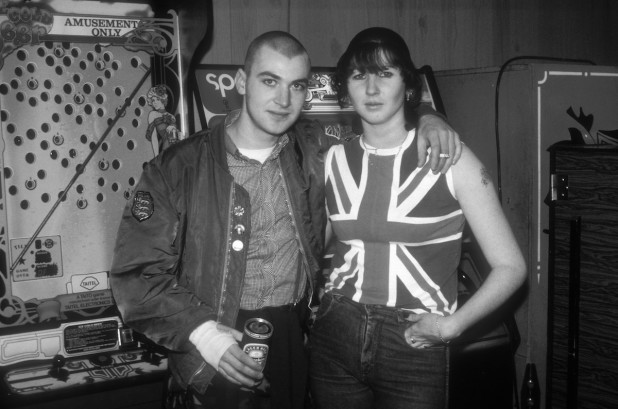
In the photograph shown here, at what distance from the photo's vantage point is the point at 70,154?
1812 mm

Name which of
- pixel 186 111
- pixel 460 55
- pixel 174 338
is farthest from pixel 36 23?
pixel 460 55

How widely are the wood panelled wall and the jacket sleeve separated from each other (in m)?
0.63

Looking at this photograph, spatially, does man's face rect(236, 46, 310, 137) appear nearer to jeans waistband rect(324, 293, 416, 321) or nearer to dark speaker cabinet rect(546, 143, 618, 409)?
jeans waistband rect(324, 293, 416, 321)

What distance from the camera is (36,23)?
67.6 inches

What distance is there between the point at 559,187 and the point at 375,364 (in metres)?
1.18

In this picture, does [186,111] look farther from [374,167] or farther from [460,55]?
[460,55]

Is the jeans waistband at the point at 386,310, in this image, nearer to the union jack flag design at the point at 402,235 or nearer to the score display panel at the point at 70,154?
the union jack flag design at the point at 402,235

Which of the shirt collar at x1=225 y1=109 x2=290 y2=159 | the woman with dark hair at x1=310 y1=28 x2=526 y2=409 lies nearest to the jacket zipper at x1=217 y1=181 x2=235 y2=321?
the shirt collar at x1=225 y1=109 x2=290 y2=159

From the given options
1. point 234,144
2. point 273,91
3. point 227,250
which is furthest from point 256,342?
point 273,91

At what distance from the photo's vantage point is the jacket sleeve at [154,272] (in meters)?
1.62

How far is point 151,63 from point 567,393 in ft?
6.23

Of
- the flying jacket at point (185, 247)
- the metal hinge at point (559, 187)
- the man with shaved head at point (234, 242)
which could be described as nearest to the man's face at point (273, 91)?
the man with shaved head at point (234, 242)

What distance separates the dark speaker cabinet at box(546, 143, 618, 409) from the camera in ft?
7.13

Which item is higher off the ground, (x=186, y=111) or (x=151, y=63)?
(x=151, y=63)
